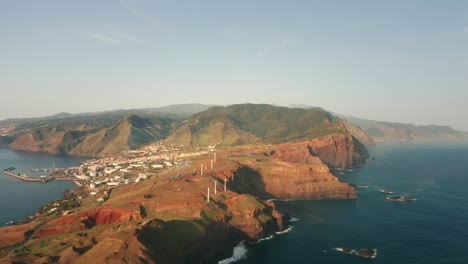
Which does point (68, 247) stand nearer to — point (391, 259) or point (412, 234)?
point (391, 259)

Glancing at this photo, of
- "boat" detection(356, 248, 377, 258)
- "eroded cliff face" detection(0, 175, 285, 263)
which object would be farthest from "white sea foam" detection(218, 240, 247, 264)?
"boat" detection(356, 248, 377, 258)

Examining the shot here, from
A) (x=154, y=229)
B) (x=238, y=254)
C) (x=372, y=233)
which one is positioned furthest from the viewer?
(x=372, y=233)

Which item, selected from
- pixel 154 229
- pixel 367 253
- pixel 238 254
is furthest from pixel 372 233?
pixel 154 229

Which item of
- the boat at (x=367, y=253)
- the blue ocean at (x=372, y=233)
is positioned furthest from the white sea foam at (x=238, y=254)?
the boat at (x=367, y=253)

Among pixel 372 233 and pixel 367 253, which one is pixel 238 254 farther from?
pixel 372 233

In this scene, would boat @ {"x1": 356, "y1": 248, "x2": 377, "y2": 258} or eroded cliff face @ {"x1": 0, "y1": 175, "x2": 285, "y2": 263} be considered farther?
boat @ {"x1": 356, "y1": 248, "x2": 377, "y2": 258}

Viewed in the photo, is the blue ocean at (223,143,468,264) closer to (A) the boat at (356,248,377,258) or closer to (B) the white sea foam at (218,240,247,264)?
(B) the white sea foam at (218,240,247,264)

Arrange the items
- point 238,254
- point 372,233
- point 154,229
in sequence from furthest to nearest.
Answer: point 372,233 < point 238,254 < point 154,229

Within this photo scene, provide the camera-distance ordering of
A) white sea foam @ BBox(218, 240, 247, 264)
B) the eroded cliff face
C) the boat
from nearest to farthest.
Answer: the eroded cliff face, white sea foam @ BBox(218, 240, 247, 264), the boat

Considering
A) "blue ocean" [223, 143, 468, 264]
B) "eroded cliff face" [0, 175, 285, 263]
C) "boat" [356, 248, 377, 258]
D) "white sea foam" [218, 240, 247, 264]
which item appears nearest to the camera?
"eroded cliff face" [0, 175, 285, 263]
